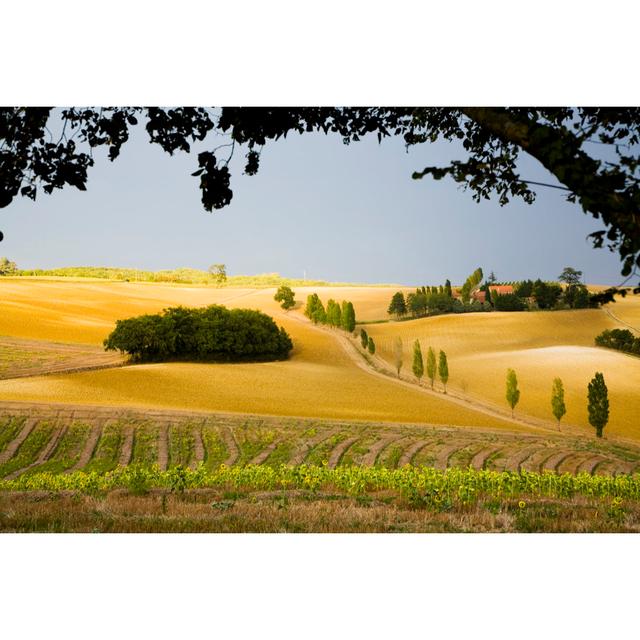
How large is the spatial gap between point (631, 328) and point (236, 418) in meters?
3.07

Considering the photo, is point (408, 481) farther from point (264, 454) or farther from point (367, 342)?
point (367, 342)

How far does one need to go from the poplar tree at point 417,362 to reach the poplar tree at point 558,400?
1.00 metres

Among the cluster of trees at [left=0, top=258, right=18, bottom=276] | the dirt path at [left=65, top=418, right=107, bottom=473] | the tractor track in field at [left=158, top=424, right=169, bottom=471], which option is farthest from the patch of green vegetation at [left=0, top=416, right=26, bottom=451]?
the cluster of trees at [left=0, top=258, right=18, bottom=276]

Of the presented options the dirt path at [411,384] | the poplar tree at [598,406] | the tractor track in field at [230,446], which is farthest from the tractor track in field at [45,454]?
the poplar tree at [598,406]

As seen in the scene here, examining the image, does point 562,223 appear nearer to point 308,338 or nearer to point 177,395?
point 308,338

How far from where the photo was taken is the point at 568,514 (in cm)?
456

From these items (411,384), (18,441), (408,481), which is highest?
Result: (411,384)

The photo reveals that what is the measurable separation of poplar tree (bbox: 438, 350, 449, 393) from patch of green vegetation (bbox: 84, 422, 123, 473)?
2489mm

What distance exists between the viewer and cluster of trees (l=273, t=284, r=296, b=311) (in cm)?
531

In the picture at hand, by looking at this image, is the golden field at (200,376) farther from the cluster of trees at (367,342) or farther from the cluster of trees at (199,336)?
the cluster of trees at (367,342)

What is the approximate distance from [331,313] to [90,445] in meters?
2.11

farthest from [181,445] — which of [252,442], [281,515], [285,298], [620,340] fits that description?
[620,340]

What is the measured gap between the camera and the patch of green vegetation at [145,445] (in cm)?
467

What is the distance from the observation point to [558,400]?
4961 mm
